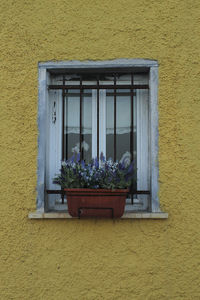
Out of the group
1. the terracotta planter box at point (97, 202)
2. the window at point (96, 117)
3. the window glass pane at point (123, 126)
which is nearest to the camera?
the terracotta planter box at point (97, 202)

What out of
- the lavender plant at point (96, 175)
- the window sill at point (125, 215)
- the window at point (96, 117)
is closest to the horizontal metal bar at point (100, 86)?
the window at point (96, 117)

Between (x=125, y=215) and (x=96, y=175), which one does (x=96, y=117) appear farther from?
(x=125, y=215)

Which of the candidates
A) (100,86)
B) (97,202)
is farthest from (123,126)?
(97,202)

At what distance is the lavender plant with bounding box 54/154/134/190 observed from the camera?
3416 millimetres

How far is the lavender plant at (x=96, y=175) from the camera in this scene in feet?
11.2

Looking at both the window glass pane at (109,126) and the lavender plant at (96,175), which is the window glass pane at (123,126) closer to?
the window glass pane at (109,126)

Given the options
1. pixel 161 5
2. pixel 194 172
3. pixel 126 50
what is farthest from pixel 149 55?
pixel 194 172

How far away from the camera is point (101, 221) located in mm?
3594

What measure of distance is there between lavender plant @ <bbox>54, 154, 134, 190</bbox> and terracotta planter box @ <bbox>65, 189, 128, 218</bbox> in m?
0.06

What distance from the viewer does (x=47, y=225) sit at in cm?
361

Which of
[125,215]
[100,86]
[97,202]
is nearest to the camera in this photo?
[97,202]

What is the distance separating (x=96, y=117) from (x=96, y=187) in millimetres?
797

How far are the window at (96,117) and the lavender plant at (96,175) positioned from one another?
0.26 m

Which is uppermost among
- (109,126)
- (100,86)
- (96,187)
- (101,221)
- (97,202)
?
(100,86)
